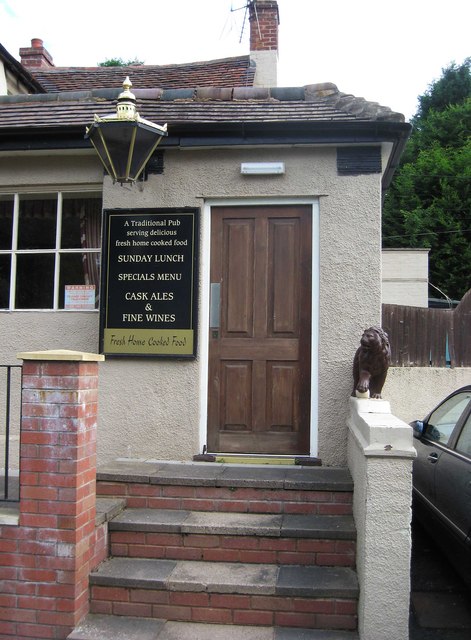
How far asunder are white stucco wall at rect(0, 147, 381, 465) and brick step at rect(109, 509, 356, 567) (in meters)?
1.06

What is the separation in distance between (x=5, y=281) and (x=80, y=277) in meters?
0.76

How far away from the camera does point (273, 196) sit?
5227 mm

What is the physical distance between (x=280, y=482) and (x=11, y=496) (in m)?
1.94

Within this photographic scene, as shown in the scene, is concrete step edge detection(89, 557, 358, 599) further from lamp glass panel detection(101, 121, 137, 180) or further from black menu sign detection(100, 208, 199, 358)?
lamp glass panel detection(101, 121, 137, 180)

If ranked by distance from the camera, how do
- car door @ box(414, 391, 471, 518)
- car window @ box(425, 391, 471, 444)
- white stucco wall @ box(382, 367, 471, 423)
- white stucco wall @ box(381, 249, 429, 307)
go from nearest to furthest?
car door @ box(414, 391, 471, 518)
car window @ box(425, 391, 471, 444)
white stucco wall @ box(382, 367, 471, 423)
white stucco wall @ box(381, 249, 429, 307)

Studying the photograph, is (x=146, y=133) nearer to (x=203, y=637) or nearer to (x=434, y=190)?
(x=203, y=637)

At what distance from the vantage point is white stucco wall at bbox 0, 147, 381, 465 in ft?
16.5

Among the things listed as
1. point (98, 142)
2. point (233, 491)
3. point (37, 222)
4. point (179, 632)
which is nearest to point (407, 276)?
point (37, 222)

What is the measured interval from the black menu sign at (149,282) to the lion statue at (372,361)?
1476mm

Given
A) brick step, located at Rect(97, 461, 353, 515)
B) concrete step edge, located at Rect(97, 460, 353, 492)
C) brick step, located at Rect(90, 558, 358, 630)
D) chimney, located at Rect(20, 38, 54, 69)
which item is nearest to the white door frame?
concrete step edge, located at Rect(97, 460, 353, 492)

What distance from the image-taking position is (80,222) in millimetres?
5707

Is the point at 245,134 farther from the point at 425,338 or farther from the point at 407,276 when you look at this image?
the point at 407,276

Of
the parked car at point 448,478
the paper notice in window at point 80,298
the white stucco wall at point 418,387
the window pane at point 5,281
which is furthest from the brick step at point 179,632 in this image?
the white stucco wall at point 418,387

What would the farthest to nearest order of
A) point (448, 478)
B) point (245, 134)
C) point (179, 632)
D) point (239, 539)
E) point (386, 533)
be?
1. point (245, 134)
2. point (448, 478)
3. point (239, 539)
4. point (179, 632)
5. point (386, 533)
